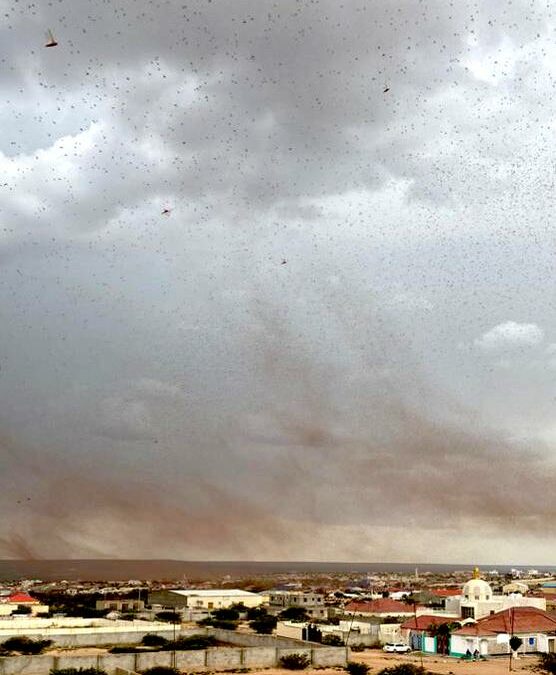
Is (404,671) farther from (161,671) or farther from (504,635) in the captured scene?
(504,635)

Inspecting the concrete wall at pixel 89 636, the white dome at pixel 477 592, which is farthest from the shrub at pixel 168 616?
the white dome at pixel 477 592

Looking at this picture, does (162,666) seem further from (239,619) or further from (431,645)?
(239,619)

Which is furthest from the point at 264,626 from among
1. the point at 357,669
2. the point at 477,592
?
the point at 357,669

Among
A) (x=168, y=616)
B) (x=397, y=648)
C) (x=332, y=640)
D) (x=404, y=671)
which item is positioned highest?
(x=168, y=616)

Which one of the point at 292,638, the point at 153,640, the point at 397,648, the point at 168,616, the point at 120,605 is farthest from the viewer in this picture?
the point at 120,605

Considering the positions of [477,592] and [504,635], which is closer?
[504,635]

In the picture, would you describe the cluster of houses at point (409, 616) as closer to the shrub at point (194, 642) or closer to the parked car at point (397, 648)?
the parked car at point (397, 648)
